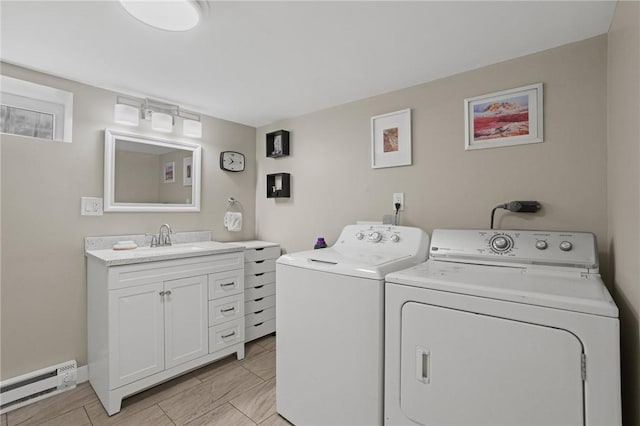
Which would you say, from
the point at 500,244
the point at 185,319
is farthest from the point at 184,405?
the point at 500,244

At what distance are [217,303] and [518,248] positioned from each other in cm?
200

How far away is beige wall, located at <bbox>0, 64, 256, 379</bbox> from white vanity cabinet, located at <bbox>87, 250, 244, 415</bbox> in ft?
0.46

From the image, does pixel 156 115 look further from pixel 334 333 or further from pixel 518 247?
pixel 518 247

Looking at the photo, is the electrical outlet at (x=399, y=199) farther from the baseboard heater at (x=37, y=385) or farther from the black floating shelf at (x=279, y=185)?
the baseboard heater at (x=37, y=385)

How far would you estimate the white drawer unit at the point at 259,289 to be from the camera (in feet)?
8.46

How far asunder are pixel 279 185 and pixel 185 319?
4.90 feet

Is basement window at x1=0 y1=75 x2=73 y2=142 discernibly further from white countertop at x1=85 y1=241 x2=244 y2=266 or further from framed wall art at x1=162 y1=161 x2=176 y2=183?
white countertop at x1=85 y1=241 x2=244 y2=266

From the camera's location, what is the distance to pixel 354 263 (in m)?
1.48

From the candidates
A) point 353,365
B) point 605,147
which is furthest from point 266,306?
point 605,147

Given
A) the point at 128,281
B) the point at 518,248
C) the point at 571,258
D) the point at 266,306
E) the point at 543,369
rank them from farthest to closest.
Answer: 1. the point at 266,306
2. the point at 128,281
3. the point at 518,248
4. the point at 571,258
5. the point at 543,369

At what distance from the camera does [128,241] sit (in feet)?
7.29

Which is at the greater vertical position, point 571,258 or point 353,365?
point 571,258

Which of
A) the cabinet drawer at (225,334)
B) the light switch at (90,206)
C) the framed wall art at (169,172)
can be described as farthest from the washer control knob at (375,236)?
the light switch at (90,206)

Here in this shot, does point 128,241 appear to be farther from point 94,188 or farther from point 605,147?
point 605,147
